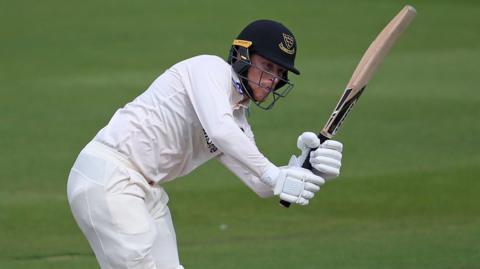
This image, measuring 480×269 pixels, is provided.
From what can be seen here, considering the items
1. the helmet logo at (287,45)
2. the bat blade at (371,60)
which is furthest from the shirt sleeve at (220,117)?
the bat blade at (371,60)

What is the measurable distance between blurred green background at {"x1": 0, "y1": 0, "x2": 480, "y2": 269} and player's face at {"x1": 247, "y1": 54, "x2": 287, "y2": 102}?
255 cm

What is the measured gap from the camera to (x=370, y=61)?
5793 millimetres

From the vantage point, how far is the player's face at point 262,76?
573 cm

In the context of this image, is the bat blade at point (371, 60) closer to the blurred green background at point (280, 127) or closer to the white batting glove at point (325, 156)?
the white batting glove at point (325, 156)

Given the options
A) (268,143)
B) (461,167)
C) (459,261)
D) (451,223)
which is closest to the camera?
(459,261)

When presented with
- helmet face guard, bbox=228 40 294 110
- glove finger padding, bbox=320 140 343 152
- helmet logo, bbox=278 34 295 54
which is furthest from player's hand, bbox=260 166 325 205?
helmet logo, bbox=278 34 295 54

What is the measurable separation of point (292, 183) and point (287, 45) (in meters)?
0.80

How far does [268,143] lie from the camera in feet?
39.3

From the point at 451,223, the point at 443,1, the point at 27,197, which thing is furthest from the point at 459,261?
the point at 443,1

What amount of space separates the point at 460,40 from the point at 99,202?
13882 mm

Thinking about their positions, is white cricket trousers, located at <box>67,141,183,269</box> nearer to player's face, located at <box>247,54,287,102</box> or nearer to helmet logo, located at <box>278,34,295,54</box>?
player's face, located at <box>247,54,287,102</box>

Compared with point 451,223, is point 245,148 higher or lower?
higher

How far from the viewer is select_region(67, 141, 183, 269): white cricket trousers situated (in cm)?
546

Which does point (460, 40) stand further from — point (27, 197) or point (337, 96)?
point (27, 197)
